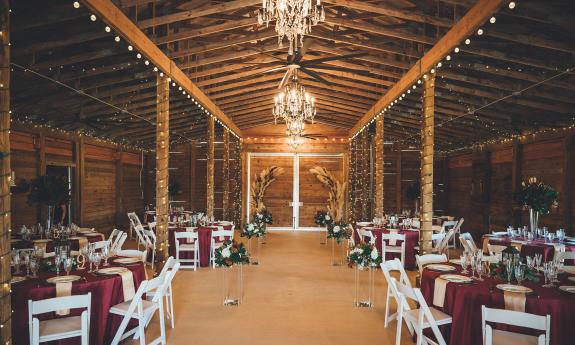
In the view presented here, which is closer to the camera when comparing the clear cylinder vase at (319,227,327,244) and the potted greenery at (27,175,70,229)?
the potted greenery at (27,175,70,229)

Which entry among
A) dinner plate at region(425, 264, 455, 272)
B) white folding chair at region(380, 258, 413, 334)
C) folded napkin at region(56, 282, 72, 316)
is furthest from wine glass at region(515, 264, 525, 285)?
folded napkin at region(56, 282, 72, 316)

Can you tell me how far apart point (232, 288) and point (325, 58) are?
3.67 metres

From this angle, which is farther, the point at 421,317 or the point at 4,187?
the point at 421,317

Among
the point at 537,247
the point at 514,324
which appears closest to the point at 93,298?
the point at 514,324

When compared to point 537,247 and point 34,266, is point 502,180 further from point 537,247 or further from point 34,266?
point 34,266

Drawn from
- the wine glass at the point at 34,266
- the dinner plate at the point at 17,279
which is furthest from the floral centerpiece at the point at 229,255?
the dinner plate at the point at 17,279

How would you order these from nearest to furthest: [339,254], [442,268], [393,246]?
1. [442,268]
2. [393,246]
3. [339,254]

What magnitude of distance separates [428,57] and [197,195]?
444 inches

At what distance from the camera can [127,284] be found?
438 cm

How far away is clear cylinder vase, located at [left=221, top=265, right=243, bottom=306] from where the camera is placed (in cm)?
596

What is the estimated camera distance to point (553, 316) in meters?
3.52

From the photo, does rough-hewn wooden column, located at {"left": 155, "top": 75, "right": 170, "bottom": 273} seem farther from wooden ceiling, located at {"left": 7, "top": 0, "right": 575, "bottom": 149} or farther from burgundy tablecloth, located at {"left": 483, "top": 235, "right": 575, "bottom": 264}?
burgundy tablecloth, located at {"left": 483, "top": 235, "right": 575, "bottom": 264}

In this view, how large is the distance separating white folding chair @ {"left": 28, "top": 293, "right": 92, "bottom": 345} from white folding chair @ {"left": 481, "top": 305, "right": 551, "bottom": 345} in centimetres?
301

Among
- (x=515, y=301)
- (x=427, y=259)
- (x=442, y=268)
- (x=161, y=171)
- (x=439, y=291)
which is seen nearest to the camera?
(x=515, y=301)
